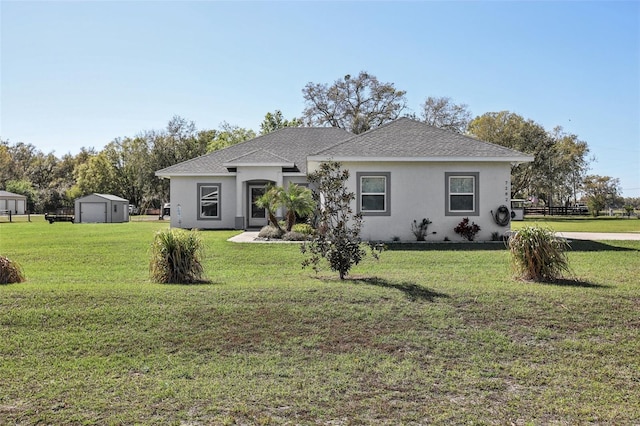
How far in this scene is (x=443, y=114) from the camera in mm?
48781

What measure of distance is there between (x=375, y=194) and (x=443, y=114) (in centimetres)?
3350

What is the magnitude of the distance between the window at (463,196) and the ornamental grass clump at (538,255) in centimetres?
855

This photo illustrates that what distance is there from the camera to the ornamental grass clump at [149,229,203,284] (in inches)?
362

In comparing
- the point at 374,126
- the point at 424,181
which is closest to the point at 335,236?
the point at 424,181

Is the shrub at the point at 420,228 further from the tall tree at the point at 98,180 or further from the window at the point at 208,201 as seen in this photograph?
the tall tree at the point at 98,180

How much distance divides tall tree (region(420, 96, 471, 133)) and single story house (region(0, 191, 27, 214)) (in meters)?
44.2

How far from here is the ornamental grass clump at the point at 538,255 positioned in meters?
9.23

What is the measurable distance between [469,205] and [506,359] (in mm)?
12986

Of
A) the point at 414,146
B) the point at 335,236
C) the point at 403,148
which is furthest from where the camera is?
the point at 414,146

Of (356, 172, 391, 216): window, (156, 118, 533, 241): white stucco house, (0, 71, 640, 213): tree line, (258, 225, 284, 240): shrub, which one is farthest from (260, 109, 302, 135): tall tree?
(356, 172, 391, 216): window

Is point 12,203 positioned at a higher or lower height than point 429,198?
higher

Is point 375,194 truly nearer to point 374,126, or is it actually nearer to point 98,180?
point 374,126

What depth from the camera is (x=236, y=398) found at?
473 centimetres

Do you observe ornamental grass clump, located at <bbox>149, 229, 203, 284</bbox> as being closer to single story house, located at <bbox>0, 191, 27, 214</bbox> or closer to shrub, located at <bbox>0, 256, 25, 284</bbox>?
shrub, located at <bbox>0, 256, 25, 284</bbox>
